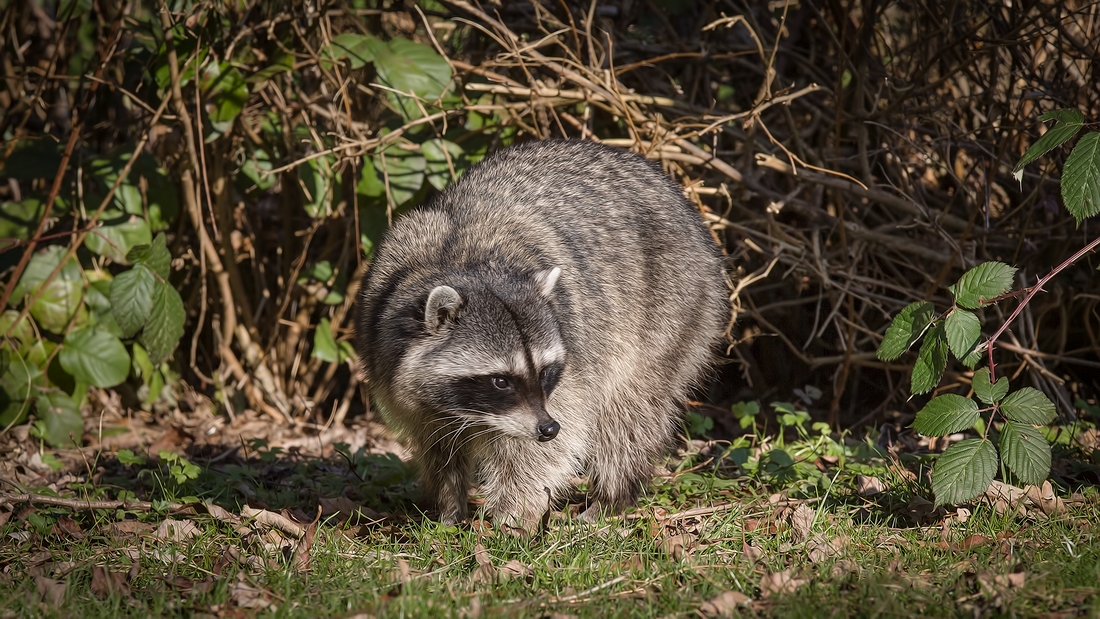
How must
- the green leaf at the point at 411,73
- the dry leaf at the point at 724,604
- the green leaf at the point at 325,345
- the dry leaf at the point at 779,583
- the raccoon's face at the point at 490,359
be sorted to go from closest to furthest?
the dry leaf at the point at 724,604 < the dry leaf at the point at 779,583 < the raccoon's face at the point at 490,359 < the green leaf at the point at 411,73 < the green leaf at the point at 325,345

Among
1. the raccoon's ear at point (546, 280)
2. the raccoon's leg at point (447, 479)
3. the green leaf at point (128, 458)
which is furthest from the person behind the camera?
the green leaf at point (128, 458)

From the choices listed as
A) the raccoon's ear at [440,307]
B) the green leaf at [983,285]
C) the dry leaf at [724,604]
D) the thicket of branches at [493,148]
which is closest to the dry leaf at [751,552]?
the dry leaf at [724,604]

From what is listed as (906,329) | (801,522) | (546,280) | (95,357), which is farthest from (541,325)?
(95,357)

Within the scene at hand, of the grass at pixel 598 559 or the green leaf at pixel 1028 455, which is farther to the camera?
the green leaf at pixel 1028 455

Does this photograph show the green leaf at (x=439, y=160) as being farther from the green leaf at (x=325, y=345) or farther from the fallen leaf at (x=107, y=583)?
the fallen leaf at (x=107, y=583)

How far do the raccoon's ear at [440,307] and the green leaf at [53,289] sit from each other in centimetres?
260

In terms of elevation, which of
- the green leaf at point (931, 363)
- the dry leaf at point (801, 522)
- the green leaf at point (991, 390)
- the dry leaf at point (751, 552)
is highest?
the green leaf at point (931, 363)

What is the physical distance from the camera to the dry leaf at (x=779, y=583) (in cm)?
296

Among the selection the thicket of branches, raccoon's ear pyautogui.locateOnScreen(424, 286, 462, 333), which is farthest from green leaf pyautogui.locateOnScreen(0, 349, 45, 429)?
raccoon's ear pyautogui.locateOnScreen(424, 286, 462, 333)

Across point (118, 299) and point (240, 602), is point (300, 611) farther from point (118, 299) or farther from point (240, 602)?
point (118, 299)

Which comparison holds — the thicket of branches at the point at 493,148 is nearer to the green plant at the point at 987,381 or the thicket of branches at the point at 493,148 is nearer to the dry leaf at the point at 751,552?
the green plant at the point at 987,381

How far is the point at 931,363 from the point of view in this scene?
340 cm

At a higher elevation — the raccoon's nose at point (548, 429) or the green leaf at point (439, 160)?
the green leaf at point (439, 160)

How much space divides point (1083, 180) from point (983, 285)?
0.48 metres
